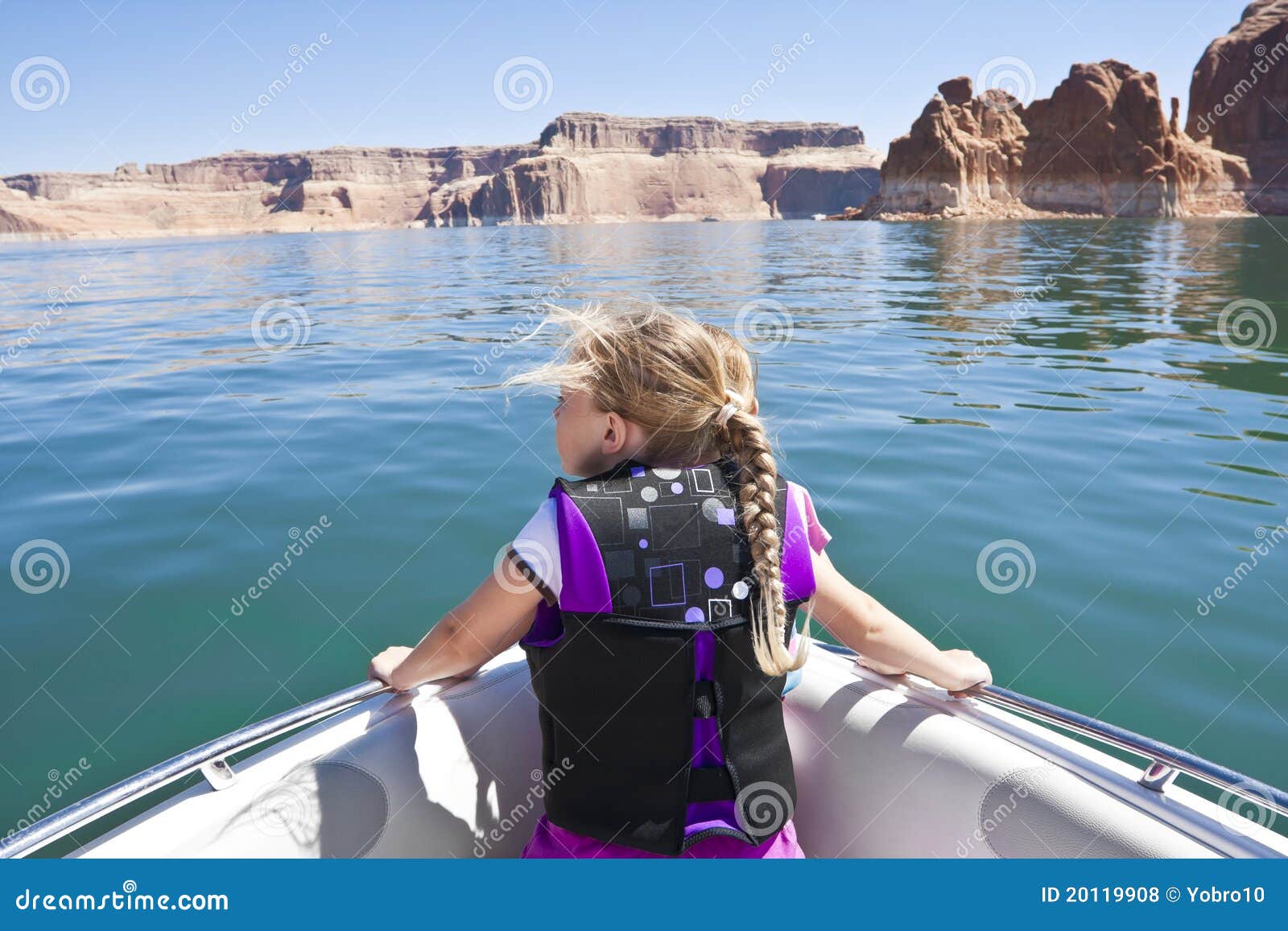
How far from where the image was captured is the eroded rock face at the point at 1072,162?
55.7 m

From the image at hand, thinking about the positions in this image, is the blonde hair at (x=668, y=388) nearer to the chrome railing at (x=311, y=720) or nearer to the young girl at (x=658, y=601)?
the young girl at (x=658, y=601)

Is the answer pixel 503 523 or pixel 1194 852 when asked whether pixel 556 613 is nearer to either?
pixel 1194 852

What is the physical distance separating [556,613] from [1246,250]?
26478 mm

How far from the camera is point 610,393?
1492 millimetres

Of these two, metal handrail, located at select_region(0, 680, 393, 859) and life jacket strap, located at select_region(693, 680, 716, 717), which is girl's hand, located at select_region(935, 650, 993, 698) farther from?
metal handrail, located at select_region(0, 680, 393, 859)

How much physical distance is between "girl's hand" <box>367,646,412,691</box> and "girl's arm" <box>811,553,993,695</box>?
36.1 inches

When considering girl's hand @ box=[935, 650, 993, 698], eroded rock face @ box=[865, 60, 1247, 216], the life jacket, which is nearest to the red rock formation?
eroded rock face @ box=[865, 60, 1247, 216]

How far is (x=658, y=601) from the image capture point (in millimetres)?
1335

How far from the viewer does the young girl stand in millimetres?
1338

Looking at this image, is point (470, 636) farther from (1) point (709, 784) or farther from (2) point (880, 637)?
(2) point (880, 637)

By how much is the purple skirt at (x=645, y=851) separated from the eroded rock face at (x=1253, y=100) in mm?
69851

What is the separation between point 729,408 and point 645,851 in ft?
2.48

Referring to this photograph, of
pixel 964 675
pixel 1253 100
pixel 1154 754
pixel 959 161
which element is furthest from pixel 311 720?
pixel 1253 100

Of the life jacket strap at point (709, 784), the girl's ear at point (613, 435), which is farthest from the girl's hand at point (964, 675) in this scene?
the girl's ear at point (613, 435)
